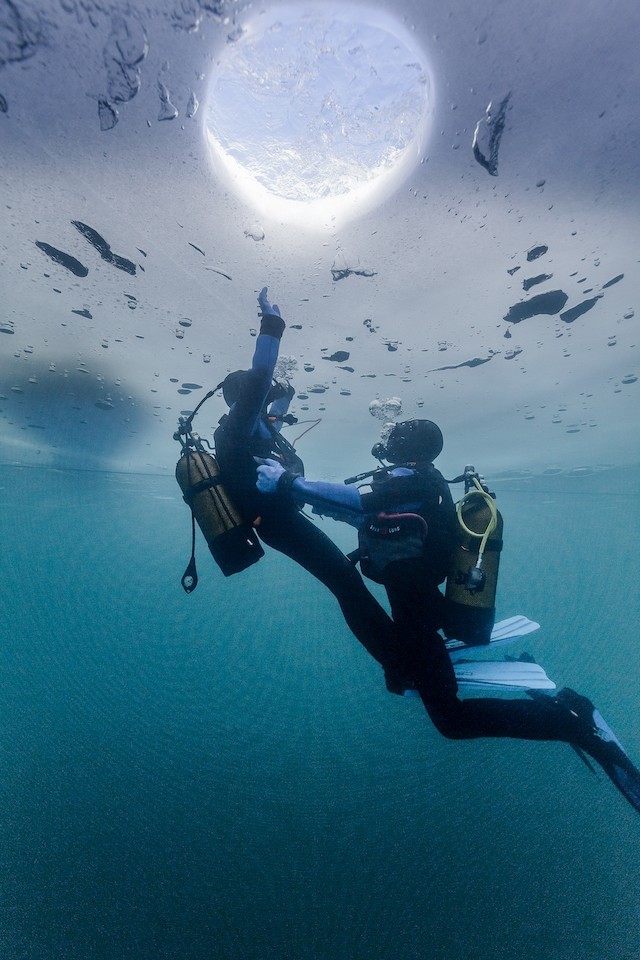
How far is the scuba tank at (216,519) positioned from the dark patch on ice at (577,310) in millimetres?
7533

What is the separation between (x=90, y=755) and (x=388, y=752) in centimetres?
1045

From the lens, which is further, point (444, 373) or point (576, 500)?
point (576, 500)

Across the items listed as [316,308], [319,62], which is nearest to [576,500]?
[316,308]

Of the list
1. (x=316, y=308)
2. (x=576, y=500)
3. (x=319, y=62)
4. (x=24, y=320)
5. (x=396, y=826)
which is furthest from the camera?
(x=576, y=500)

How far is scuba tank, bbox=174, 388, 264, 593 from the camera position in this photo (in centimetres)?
310

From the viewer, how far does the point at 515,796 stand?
32.2 feet

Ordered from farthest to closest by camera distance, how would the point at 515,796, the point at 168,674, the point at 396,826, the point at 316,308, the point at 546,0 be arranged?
1. the point at 168,674
2. the point at 515,796
3. the point at 396,826
4. the point at 316,308
5. the point at 546,0

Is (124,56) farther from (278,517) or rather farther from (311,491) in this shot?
(278,517)

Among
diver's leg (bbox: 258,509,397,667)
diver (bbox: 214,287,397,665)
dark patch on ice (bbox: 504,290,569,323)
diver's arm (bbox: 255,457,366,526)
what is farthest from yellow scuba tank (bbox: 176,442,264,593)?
dark patch on ice (bbox: 504,290,569,323)

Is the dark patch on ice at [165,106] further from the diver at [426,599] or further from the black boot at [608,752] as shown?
the black boot at [608,752]

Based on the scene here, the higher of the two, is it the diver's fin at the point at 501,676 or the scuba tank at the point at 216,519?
the scuba tank at the point at 216,519

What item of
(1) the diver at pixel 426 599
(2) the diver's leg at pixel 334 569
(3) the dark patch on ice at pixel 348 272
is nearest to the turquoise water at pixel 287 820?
(1) the diver at pixel 426 599

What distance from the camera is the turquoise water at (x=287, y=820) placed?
614cm

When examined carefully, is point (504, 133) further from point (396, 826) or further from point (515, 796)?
point (515, 796)
